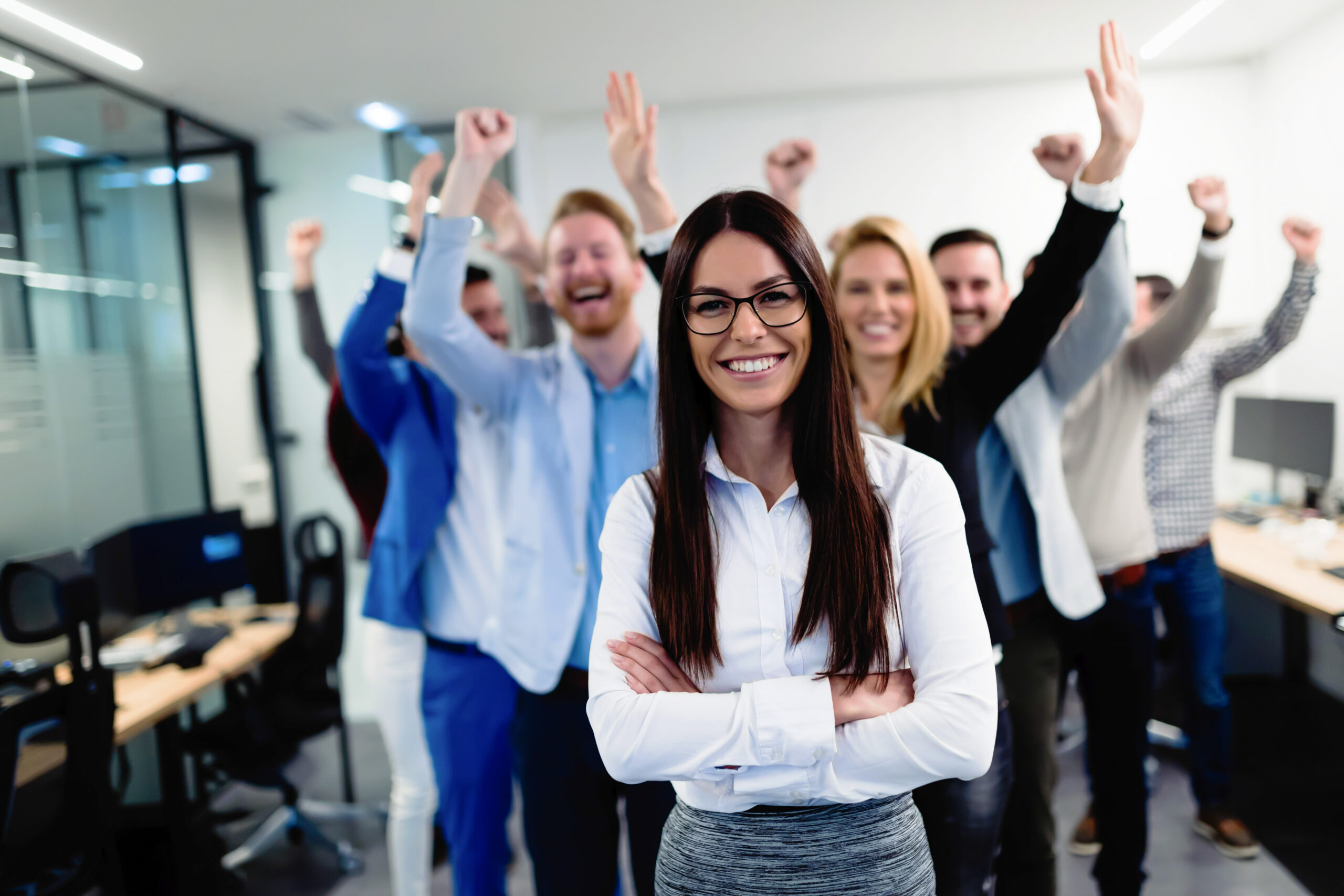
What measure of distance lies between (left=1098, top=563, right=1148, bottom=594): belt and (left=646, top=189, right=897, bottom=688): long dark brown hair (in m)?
1.23

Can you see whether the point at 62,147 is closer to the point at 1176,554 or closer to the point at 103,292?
the point at 103,292

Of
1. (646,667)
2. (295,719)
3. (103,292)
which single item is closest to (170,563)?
(295,719)

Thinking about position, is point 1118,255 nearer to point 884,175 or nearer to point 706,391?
point 706,391

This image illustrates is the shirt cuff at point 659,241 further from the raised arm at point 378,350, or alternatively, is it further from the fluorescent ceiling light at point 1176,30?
the fluorescent ceiling light at point 1176,30

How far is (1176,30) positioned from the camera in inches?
48.3

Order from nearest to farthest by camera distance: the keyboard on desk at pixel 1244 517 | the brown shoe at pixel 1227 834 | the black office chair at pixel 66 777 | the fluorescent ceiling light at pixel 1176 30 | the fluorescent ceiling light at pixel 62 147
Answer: the fluorescent ceiling light at pixel 1176 30 < the black office chair at pixel 66 777 < the brown shoe at pixel 1227 834 < the fluorescent ceiling light at pixel 62 147 < the keyboard on desk at pixel 1244 517

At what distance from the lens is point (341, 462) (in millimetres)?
2090

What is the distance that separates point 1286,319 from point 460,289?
2.49 meters

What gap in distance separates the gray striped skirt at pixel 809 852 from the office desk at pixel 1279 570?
2083 millimetres

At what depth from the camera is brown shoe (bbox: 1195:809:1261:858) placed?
244 centimetres

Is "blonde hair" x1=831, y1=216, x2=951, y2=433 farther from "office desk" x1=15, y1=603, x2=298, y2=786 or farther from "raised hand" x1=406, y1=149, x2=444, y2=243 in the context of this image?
"office desk" x1=15, y1=603, x2=298, y2=786

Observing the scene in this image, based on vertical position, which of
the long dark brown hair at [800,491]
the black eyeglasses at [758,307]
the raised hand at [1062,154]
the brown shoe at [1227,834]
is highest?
the raised hand at [1062,154]

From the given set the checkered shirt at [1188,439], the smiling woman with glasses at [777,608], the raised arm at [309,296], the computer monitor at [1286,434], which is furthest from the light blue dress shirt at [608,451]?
the computer monitor at [1286,434]

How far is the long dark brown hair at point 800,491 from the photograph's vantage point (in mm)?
941
